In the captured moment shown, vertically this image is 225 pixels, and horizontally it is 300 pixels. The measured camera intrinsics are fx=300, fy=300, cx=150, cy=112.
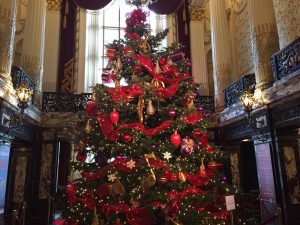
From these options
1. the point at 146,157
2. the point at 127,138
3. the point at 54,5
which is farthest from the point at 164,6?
the point at 146,157

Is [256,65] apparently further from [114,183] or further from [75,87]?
[75,87]

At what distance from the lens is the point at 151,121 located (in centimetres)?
638

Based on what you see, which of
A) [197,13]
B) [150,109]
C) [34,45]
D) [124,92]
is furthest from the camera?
[197,13]

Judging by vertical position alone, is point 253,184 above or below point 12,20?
below

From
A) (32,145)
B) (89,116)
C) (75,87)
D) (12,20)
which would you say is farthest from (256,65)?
(75,87)

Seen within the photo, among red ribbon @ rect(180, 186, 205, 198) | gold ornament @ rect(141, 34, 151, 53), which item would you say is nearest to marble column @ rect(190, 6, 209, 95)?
gold ornament @ rect(141, 34, 151, 53)

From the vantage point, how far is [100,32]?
14953 millimetres

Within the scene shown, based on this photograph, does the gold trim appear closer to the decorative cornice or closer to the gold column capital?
the decorative cornice

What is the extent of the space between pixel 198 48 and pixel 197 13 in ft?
6.27

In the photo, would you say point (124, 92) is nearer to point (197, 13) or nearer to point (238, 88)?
point (238, 88)

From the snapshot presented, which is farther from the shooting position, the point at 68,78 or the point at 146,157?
the point at 68,78

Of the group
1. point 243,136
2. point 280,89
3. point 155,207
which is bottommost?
point 155,207

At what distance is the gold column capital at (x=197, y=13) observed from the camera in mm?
15328

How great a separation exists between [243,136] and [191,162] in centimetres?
351
